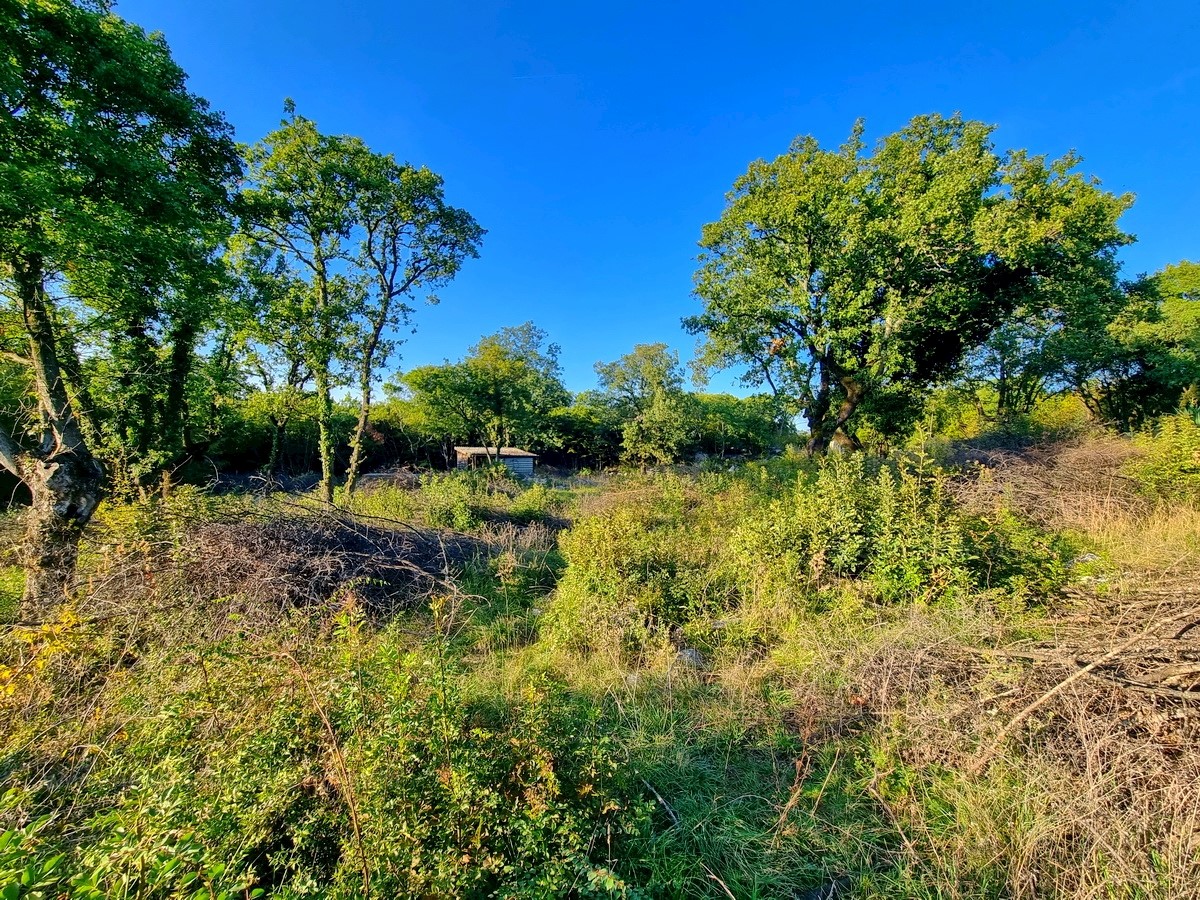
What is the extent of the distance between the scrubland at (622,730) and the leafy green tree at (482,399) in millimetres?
17099

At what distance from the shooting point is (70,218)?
4.08 meters

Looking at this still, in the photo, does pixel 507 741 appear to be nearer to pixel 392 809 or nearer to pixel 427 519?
pixel 392 809

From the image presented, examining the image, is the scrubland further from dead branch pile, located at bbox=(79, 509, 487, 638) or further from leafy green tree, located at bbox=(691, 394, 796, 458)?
leafy green tree, located at bbox=(691, 394, 796, 458)

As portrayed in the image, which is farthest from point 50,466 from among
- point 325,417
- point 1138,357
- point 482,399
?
point 1138,357

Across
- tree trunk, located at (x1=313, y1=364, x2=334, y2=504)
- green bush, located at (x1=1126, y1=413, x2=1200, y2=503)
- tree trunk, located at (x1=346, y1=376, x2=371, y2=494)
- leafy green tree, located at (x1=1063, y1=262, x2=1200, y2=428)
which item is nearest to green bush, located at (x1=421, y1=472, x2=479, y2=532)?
tree trunk, located at (x1=346, y1=376, x2=371, y2=494)

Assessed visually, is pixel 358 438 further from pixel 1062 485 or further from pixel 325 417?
pixel 1062 485

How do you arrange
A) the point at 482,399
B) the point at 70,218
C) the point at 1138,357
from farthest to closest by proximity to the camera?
the point at 482,399
the point at 1138,357
the point at 70,218

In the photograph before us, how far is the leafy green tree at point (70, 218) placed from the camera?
13.3ft

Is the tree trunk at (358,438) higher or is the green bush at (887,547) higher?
the tree trunk at (358,438)

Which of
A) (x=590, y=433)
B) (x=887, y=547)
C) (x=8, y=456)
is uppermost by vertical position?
(x=590, y=433)

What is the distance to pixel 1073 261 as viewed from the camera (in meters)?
10.9

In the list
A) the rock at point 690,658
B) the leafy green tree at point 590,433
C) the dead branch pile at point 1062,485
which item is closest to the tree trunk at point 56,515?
the rock at point 690,658

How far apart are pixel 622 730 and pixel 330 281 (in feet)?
40.4

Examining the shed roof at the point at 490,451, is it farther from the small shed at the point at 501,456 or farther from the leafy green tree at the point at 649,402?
the leafy green tree at the point at 649,402
